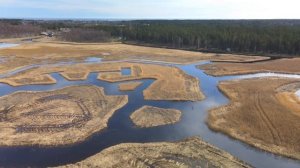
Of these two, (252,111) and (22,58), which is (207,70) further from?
(22,58)

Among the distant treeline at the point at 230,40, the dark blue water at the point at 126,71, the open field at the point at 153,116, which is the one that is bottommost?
the open field at the point at 153,116

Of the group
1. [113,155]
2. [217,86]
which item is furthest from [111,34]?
[113,155]

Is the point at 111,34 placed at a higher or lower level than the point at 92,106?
higher

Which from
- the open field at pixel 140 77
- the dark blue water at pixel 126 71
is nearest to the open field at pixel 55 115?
the open field at pixel 140 77

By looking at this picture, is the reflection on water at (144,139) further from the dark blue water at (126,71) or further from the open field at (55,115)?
the dark blue water at (126,71)

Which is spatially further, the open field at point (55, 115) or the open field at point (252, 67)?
the open field at point (252, 67)

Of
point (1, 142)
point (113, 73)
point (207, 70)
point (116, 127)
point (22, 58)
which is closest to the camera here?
point (1, 142)

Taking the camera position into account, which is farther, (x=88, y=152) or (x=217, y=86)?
(x=217, y=86)

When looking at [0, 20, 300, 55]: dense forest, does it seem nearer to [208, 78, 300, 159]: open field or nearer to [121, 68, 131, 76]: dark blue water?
[208, 78, 300, 159]: open field
